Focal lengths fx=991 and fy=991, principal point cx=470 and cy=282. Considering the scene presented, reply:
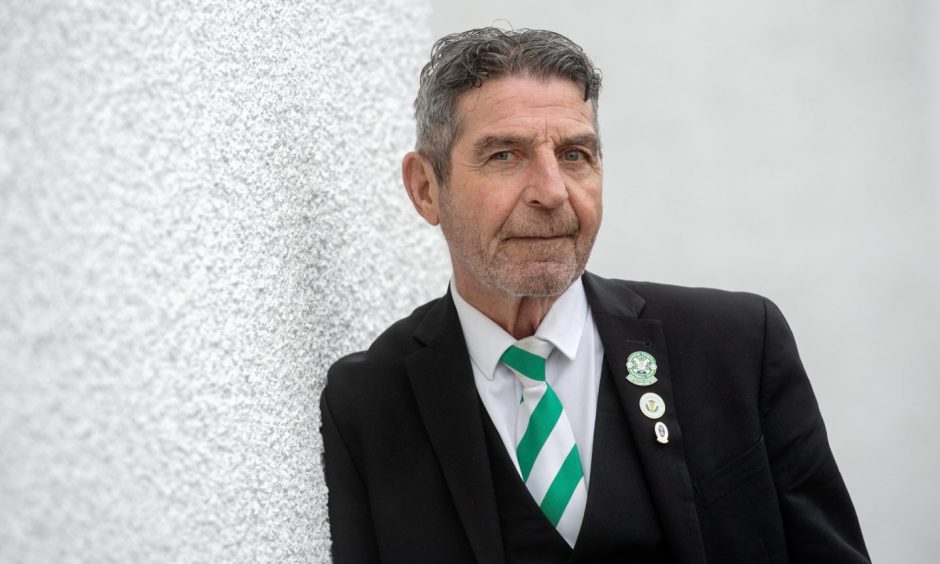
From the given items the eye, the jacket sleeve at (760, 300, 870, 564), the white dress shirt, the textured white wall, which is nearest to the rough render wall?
the white dress shirt

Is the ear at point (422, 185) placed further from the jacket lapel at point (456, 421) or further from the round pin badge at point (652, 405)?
the round pin badge at point (652, 405)

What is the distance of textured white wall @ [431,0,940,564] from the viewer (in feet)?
7.93

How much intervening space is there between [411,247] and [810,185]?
1029 mm

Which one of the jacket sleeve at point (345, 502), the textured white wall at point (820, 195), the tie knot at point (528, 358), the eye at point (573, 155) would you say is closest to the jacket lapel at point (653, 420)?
the tie knot at point (528, 358)

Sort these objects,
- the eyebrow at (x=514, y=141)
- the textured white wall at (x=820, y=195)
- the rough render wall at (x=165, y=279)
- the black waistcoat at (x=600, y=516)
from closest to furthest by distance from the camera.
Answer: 1. the rough render wall at (x=165, y=279)
2. the black waistcoat at (x=600, y=516)
3. the eyebrow at (x=514, y=141)
4. the textured white wall at (x=820, y=195)

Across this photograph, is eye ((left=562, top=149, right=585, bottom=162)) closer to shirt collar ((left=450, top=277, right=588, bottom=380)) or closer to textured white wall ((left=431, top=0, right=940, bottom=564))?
shirt collar ((left=450, top=277, right=588, bottom=380))

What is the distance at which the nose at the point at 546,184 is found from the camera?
1.58 m

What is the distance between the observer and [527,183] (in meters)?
1.62

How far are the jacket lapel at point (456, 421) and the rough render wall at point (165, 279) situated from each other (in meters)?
0.16

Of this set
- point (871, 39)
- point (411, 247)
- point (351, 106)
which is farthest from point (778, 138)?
point (351, 106)

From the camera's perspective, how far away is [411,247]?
2.13 meters

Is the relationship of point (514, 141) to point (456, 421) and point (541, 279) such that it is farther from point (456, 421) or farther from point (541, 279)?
point (456, 421)

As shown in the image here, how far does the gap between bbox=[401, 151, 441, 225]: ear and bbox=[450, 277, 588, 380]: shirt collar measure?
20 cm

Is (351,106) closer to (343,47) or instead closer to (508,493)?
(343,47)
